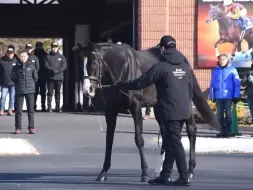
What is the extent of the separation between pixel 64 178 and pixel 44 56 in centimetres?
1500

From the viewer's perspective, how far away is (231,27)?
990 inches

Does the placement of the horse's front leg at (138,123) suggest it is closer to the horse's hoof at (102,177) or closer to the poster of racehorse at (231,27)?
the horse's hoof at (102,177)

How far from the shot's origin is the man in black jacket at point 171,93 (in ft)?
40.2

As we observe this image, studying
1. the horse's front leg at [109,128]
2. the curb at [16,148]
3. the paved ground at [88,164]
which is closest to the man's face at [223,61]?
the paved ground at [88,164]

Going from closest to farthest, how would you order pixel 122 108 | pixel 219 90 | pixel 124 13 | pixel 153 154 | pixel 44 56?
pixel 122 108, pixel 153 154, pixel 219 90, pixel 44 56, pixel 124 13

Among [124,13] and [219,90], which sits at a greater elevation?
[124,13]

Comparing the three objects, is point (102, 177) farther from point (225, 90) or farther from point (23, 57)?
point (23, 57)

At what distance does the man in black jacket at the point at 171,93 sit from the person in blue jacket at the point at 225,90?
7.88 metres

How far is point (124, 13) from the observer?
31312 mm

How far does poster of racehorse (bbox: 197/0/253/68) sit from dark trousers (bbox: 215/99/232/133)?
485 cm

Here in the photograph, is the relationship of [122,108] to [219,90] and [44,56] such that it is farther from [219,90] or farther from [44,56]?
[44,56]

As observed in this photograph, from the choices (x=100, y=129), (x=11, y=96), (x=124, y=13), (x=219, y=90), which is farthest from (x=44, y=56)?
(x=219, y=90)

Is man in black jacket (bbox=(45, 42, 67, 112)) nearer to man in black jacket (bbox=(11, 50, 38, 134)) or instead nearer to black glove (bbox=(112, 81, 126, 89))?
man in black jacket (bbox=(11, 50, 38, 134))

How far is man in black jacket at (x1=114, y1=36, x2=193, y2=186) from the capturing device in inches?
482
